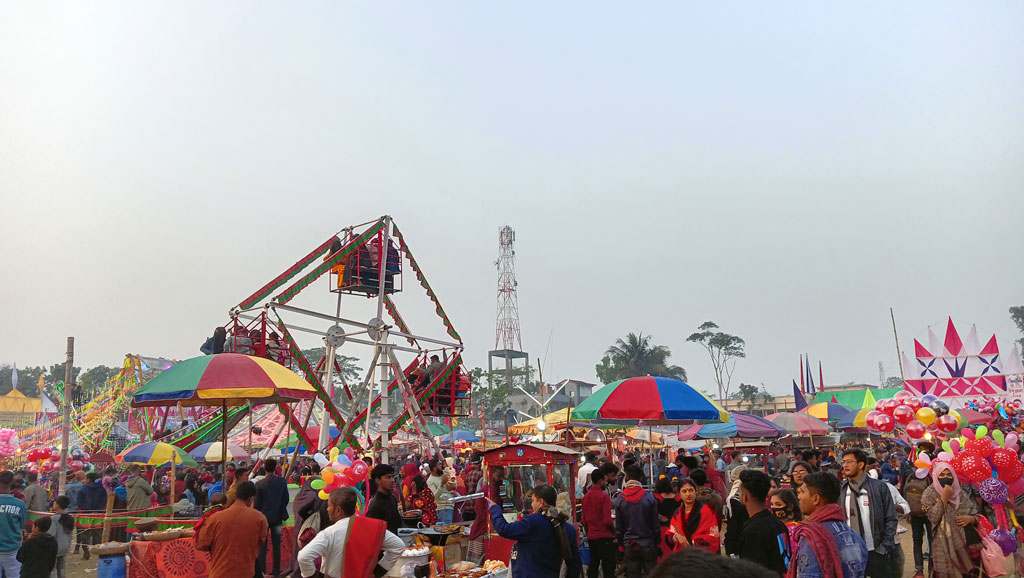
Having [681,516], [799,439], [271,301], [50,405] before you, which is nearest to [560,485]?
[681,516]

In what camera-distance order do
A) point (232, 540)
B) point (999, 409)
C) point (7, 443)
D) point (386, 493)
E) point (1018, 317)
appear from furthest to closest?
point (1018, 317) → point (999, 409) → point (7, 443) → point (386, 493) → point (232, 540)

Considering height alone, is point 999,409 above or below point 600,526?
above

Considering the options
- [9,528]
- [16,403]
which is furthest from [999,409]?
[16,403]

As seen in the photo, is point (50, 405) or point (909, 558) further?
point (50, 405)

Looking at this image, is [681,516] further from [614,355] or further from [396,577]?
[614,355]

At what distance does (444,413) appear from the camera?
66.8 ft

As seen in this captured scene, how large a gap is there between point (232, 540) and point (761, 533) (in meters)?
4.36

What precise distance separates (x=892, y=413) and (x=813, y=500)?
8.73 metres

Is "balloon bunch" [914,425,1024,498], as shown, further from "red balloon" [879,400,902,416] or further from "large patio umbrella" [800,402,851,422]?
"large patio umbrella" [800,402,851,422]

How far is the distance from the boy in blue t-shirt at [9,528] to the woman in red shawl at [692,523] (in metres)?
6.85

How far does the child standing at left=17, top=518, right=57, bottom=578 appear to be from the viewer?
765cm

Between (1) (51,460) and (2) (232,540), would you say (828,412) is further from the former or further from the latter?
(2) (232,540)

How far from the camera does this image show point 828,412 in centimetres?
2716

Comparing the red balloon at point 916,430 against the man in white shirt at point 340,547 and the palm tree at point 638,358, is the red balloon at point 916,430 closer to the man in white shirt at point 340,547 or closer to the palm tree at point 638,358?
the man in white shirt at point 340,547
